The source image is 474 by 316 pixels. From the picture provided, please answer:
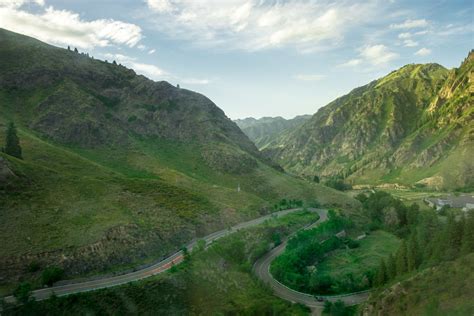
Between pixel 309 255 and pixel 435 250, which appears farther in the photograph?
pixel 309 255

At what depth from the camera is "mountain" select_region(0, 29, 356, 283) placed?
66062 mm

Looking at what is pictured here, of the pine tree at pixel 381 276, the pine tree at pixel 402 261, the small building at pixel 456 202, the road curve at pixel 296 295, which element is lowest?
the road curve at pixel 296 295

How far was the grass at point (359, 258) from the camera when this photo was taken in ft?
267

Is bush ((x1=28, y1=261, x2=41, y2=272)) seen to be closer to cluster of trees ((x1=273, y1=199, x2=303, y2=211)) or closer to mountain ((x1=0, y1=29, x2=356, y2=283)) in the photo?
mountain ((x1=0, y1=29, x2=356, y2=283))

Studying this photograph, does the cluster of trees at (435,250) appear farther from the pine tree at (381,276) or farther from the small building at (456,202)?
the small building at (456,202)

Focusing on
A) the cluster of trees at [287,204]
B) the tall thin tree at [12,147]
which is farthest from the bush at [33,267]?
the cluster of trees at [287,204]

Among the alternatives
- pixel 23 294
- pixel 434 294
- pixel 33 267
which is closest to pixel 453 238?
pixel 434 294

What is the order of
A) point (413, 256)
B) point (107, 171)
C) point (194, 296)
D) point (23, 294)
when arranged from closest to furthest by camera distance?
point (23, 294)
point (194, 296)
point (413, 256)
point (107, 171)

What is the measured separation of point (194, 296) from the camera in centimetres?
5941

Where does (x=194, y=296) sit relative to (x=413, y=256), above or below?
below

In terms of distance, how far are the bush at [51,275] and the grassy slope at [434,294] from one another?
48.1m

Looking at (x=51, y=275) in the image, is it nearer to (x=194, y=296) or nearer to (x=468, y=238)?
(x=194, y=296)

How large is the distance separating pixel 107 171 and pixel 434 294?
84107 millimetres

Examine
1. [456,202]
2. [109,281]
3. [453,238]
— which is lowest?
[109,281]
